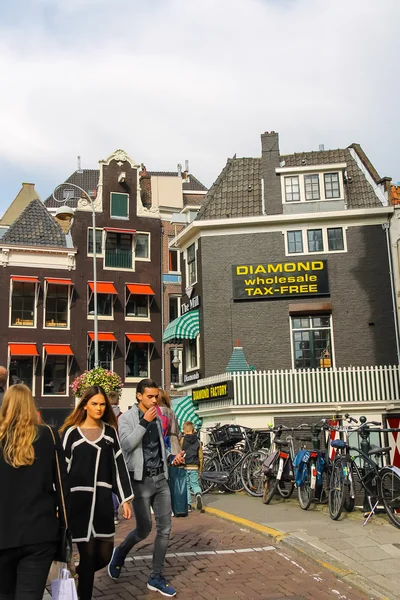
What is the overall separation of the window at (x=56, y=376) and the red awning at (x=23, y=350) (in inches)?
41.0

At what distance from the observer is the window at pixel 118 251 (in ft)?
120

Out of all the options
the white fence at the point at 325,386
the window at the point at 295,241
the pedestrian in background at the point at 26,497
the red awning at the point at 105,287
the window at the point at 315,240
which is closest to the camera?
the pedestrian in background at the point at 26,497

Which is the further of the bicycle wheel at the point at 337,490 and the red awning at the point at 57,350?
the red awning at the point at 57,350

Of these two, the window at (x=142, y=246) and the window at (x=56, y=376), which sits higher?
the window at (x=142, y=246)

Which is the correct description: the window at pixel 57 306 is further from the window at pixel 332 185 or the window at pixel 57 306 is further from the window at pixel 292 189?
the window at pixel 332 185

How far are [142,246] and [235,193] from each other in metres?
12.7

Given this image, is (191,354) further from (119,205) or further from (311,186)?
(119,205)

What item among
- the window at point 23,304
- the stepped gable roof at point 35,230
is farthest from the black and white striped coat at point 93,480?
the stepped gable roof at point 35,230

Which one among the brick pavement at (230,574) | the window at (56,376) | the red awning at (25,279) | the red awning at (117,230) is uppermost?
Answer: the red awning at (117,230)

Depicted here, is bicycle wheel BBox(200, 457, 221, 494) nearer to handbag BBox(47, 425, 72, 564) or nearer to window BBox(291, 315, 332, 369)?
window BBox(291, 315, 332, 369)

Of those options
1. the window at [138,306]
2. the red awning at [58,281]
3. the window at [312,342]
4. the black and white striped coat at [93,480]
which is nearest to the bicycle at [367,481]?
the black and white striped coat at [93,480]

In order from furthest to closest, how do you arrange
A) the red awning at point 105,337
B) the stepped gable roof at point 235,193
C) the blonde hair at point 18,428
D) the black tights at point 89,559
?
the red awning at point 105,337, the stepped gable roof at point 235,193, the black tights at point 89,559, the blonde hair at point 18,428

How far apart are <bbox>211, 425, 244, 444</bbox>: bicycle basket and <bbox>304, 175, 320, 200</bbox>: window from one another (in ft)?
39.0

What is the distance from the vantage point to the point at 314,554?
7.57 metres
